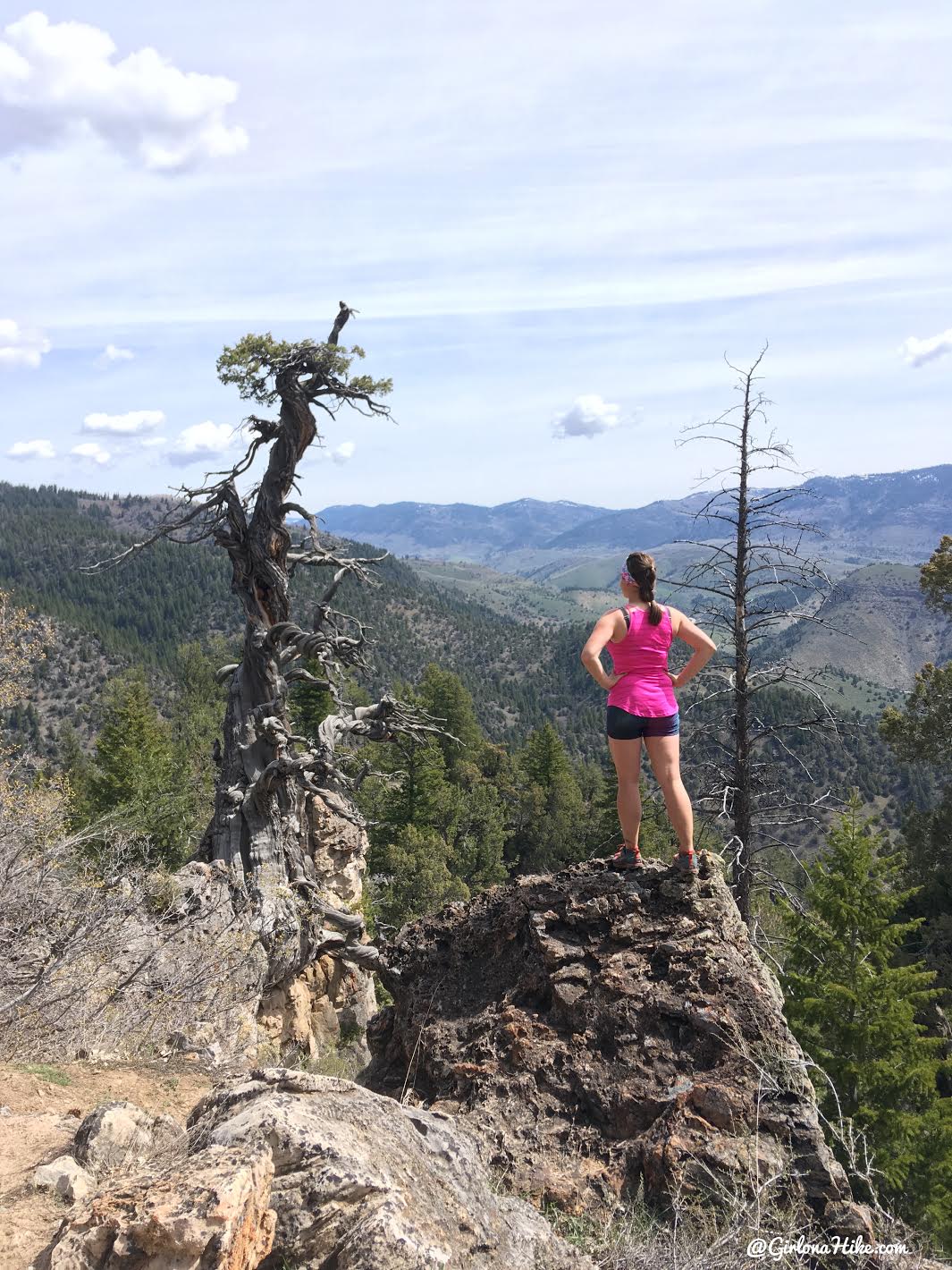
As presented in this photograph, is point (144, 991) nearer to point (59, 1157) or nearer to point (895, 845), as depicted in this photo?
point (59, 1157)

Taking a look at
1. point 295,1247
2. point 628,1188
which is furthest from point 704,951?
point 295,1247

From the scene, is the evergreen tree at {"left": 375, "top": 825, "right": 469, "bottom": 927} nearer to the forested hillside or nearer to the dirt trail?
the dirt trail

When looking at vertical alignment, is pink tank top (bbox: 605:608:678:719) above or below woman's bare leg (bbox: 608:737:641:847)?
above

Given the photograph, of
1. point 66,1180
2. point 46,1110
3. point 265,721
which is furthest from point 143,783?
point 66,1180

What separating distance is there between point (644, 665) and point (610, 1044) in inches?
90.0

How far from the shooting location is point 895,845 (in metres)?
24.6

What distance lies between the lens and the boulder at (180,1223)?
258cm

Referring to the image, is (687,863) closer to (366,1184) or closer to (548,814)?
(366,1184)

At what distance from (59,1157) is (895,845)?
25.2 meters

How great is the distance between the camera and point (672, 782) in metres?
5.60

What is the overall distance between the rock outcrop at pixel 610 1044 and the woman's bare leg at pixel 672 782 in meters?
0.31

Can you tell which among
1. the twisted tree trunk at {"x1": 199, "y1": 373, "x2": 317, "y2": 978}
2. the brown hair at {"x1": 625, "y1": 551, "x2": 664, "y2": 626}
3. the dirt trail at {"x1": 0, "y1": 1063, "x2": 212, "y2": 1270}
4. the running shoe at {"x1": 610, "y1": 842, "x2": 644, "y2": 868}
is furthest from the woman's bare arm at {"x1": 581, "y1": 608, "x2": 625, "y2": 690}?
the twisted tree trunk at {"x1": 199, "y1": 373, "x2": 317, "y2": 978}

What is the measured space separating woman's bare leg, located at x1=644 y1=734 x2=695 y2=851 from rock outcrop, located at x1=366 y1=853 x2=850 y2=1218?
12.3 inches

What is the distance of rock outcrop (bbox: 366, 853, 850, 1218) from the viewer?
424 centimetres
